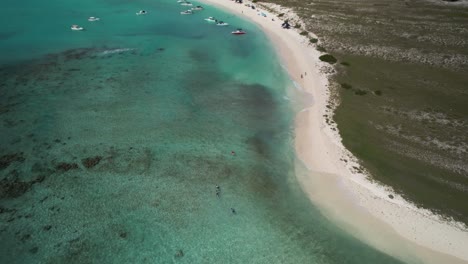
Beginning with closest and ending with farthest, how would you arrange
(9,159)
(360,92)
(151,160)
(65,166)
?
(65,166)
(9,159)
(151,160)
(360,92)

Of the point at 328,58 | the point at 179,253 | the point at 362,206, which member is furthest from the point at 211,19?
the point at 179,253

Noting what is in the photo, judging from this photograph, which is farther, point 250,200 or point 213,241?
point 250,200

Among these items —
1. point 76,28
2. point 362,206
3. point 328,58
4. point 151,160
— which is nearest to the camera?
point 362,206

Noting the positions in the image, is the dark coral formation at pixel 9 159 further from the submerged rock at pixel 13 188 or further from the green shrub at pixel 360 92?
the green shrub at pixel 360 92

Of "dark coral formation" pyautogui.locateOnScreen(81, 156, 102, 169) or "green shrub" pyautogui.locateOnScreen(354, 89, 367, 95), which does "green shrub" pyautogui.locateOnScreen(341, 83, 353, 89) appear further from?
"dark coral formation" pyautogui.locateOnScreen(81, 156, 102, 169)

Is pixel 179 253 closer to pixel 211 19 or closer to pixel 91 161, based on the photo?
pixel 91 161

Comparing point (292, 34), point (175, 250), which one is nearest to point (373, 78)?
point (292, 34)

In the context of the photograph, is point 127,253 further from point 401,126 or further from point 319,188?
point 401,126
